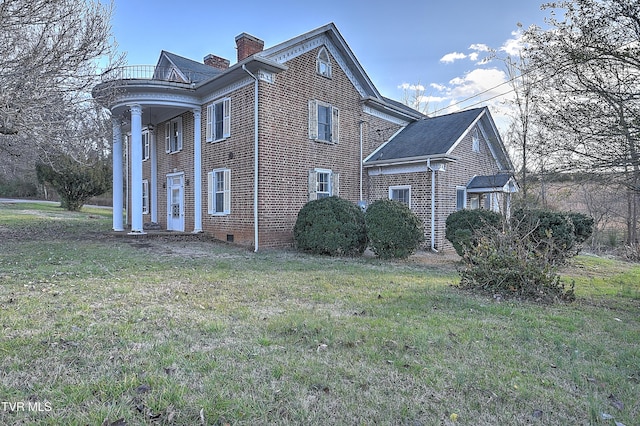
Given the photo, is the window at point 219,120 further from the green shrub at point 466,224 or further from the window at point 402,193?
the green shrub at point 466,224

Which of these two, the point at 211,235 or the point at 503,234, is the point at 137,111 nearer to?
the point at 211,235

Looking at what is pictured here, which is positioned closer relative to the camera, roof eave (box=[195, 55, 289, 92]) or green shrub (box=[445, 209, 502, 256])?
green shrub (box=[445, 209, 502, 256])

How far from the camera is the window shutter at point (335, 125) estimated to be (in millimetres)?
13734

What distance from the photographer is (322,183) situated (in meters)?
13.5

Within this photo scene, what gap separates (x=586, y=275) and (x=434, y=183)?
5.42 m

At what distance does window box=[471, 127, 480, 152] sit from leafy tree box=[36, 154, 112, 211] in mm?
21854

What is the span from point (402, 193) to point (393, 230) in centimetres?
477

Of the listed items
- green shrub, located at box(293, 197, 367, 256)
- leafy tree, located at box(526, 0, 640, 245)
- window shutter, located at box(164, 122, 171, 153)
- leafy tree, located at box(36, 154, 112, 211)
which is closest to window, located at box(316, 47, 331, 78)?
green shrub, located at box(293, 197, 367, 256)

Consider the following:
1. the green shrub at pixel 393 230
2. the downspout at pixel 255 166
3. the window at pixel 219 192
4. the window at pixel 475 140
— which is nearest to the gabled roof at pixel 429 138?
the window at pixel 475 140

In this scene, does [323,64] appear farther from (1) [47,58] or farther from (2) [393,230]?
(1) [47,58]

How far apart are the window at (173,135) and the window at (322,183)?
5.70 meters

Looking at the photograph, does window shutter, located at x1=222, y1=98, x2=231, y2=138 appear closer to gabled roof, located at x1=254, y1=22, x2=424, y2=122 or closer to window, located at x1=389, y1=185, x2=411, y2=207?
gabled roof, located at x1=254, y1=22, x2=424, y2=122

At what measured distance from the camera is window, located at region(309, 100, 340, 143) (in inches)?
→ 509

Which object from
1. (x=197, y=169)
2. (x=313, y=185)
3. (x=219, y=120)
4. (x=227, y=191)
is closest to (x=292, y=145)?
(x=313, y=185)
